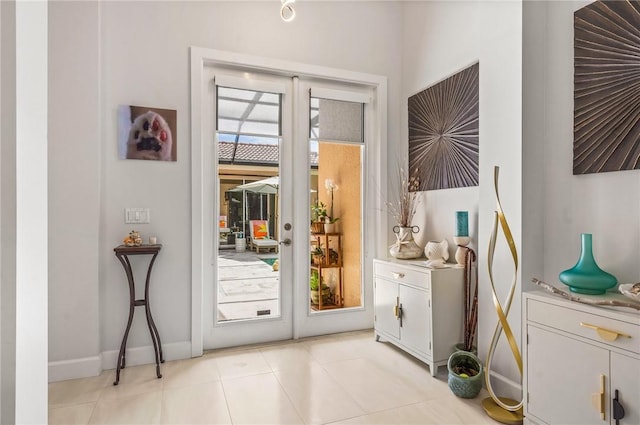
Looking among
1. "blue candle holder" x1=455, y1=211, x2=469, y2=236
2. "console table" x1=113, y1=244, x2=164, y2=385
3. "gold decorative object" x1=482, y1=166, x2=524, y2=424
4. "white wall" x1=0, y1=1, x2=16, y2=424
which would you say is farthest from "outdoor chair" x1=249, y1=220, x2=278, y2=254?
"white wall" x1=0, y1=1, x2=16, y2=424

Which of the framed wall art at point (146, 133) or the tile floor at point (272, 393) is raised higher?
the framed wall art at point (146, 133)

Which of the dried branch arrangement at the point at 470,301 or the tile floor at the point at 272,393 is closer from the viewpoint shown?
the tile floor at the point at 272,393

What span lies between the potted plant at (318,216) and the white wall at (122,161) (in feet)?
3.87

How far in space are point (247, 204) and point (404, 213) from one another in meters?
1.46

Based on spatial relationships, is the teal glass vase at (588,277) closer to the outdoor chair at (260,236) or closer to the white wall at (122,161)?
the outdoor chair at (260,236)

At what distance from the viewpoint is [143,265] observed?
9.30ft

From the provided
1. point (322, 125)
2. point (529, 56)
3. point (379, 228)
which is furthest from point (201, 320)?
point (529, 56)

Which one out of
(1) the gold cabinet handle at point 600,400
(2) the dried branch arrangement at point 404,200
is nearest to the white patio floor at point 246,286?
(2) the dried branch arrangement at point 404,200

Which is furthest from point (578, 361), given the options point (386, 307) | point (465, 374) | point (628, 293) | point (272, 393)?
point (272, 393)

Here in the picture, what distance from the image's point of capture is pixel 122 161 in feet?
9.21

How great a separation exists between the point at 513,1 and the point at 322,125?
180cm

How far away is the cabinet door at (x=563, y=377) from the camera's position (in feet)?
5.28

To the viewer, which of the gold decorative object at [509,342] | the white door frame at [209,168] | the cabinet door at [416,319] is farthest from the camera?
the white door frame at [209,168]

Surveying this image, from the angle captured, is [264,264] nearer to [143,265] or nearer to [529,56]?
[143,265]
